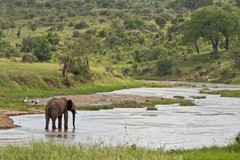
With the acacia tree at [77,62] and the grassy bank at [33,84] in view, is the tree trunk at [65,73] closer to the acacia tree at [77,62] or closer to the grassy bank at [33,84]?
the acacia tree at [77,62]

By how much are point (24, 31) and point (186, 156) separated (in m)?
117

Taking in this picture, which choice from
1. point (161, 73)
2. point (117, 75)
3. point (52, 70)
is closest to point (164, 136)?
point (52, 70)

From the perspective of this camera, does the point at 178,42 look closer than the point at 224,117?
No

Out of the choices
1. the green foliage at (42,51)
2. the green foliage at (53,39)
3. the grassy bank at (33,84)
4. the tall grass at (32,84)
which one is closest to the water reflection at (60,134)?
the grassy bank at (33,84)

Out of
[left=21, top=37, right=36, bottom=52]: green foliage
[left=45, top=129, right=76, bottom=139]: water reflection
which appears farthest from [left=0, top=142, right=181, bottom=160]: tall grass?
[left=21, top=37, right=36, bottom=52]: green foliage

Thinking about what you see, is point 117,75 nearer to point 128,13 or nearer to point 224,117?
point 224,117

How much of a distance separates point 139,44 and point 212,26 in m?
23.6

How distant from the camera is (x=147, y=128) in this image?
1277 inches

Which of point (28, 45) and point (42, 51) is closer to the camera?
point (42, 51)

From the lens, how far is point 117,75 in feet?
274

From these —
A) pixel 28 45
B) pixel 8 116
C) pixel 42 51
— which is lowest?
pixel 8 116

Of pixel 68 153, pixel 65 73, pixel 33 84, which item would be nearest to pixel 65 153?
pixel 68 153

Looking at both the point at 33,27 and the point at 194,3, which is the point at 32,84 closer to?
the point at 33,27

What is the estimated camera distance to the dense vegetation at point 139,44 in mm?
88312
